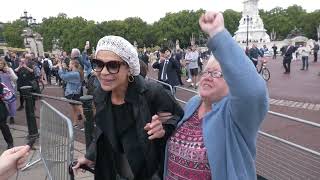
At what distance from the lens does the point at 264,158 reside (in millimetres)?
5203

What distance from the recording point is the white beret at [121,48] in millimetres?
2756

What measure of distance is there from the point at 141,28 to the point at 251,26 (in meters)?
35.2

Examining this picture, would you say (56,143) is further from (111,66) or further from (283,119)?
(283,119)

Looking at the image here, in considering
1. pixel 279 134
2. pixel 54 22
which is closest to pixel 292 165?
pixel 279 134

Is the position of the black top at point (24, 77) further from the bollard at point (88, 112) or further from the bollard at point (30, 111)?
the bollard at point (88, 112)

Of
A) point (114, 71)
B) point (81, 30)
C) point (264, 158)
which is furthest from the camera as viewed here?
point (81, 30)

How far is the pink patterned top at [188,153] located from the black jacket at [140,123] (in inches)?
5.7

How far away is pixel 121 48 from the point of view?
2760 mm

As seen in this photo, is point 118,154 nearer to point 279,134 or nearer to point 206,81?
point 206,81

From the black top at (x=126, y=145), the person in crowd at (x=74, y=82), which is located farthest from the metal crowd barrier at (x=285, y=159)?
the person in crowd at (x=74, y=82)

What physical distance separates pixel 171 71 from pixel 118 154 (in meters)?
10.6

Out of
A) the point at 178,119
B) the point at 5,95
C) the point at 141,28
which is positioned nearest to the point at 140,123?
the point at 178,119

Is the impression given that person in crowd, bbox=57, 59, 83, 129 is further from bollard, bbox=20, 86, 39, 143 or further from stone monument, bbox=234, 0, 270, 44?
stone monument, bbox=234, 0, 270, 44

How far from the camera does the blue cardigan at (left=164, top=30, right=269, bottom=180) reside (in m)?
1.94
